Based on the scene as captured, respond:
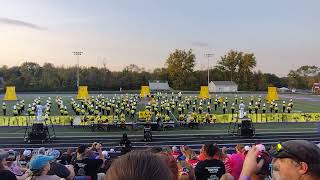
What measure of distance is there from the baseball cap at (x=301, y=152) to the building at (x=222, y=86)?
78544mm

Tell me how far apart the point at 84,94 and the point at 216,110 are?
40.8 feet

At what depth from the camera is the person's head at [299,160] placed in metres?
2.31

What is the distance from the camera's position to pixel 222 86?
81.8 metres

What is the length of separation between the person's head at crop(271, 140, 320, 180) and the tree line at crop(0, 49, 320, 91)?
259 ft

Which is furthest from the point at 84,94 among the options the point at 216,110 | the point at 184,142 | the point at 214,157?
the point at 214,157

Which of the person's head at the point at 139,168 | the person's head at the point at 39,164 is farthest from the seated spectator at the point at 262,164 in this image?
the person's head at the point at 39,164

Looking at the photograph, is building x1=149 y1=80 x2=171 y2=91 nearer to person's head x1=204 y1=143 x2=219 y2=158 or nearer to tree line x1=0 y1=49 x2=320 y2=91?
tree line x1=0 y1=49 x2=320 y2=91

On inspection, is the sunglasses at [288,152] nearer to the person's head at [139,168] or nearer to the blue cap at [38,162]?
the person's head at [139,168]

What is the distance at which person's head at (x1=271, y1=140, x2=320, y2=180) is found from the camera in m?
2.31

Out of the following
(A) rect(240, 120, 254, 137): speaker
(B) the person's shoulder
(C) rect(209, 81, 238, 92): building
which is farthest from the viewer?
(C) rect(209, 81, 238, 92): building

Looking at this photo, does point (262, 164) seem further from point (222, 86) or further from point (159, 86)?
point (222, 86)

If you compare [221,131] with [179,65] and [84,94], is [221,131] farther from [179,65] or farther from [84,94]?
[179,65]

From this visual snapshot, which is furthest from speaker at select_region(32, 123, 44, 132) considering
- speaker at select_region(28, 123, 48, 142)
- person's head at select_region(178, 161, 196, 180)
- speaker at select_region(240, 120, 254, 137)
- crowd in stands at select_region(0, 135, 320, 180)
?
person's head at select_region(178, 161, 196, 180)

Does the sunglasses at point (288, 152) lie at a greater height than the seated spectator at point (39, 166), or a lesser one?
greater
